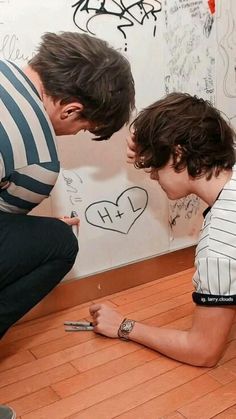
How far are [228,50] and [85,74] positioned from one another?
0.83m

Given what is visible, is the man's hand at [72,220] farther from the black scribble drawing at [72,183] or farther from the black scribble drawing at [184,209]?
the black scribble drawing at [184,209]

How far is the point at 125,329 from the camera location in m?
1.36

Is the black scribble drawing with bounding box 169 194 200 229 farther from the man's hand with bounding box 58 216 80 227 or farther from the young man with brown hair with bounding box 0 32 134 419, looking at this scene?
the young man with brown hair with bounding box 0 32 134 419

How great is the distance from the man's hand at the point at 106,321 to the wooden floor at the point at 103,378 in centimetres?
3

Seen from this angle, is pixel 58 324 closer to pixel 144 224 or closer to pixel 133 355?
pixel 133 355

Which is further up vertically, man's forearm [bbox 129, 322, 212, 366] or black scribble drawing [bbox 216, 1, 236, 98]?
black scribble drawing [bbox 216, 1, 236, 98]

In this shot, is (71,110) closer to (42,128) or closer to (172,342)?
(42,128)

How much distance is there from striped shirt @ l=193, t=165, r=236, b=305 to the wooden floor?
211mm

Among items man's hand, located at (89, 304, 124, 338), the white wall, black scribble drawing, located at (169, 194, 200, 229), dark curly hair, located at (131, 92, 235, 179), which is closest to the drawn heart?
the white wall

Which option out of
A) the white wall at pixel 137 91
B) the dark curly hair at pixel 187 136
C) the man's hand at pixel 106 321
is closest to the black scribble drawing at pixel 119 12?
the white wall at pixel 137 91

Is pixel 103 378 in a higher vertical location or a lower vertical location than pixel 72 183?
lower

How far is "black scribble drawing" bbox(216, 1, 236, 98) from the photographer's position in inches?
65.7

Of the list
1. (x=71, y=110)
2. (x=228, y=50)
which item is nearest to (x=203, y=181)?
(x=71, y=110)

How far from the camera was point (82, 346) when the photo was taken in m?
1.36
